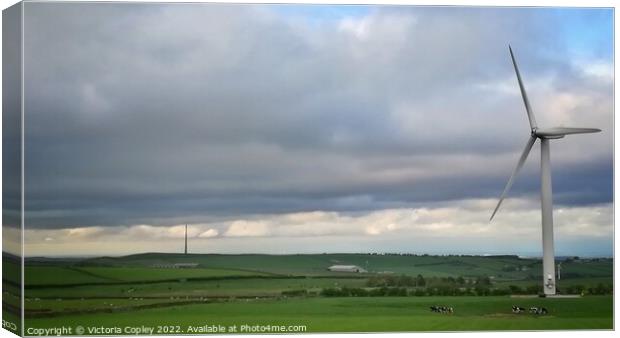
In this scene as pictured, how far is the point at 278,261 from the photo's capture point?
Answer: 34219 millimetres

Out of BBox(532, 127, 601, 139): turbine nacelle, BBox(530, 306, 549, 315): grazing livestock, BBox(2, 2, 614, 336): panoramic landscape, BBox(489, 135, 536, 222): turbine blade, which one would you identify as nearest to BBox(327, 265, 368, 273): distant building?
BBox(2, 2, 614, 336): panoramic landscape

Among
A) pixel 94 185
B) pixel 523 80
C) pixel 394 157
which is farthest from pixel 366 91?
pixel 94 185

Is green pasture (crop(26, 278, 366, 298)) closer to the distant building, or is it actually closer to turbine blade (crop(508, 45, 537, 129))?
the distant building

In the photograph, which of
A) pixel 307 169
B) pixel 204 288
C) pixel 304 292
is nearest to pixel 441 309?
pixel 304 292

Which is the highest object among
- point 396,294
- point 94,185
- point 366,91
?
point 366,91

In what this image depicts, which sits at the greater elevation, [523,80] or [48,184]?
[523,80]

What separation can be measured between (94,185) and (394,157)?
733 cm

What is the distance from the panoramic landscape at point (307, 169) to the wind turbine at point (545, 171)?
6 cm

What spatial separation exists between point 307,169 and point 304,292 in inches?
120

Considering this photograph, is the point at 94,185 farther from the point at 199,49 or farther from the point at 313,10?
the point at 313,10

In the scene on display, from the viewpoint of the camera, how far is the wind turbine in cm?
3456

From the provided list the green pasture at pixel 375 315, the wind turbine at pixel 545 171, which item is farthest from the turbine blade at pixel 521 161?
the green pasture at pixel 375 315

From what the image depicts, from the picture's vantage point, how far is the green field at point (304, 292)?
33.2m

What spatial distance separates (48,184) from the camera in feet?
108
